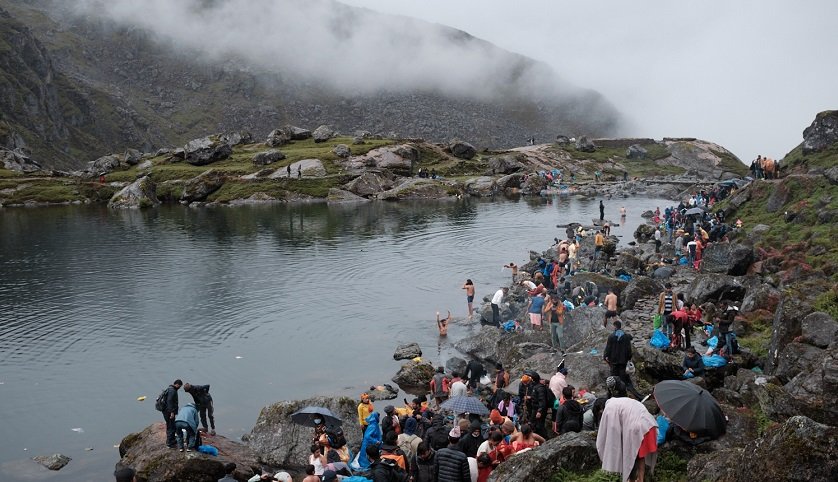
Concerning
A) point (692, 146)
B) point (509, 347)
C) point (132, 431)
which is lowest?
point (132, 431)

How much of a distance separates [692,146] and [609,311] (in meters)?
169

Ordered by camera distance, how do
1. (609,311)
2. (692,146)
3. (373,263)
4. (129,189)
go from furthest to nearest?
(692,146) → (129,189) → (373,263) → (609,311)

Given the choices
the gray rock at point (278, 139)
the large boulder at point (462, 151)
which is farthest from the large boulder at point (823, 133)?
the gray rock at point (278, 139)

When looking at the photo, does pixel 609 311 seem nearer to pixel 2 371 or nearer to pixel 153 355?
pixel 153 355

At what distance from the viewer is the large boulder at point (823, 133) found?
58.2 metres

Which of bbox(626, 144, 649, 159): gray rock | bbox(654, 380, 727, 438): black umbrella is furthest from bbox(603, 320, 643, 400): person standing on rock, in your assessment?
bbox(626, 144, 649, 159): gray rock

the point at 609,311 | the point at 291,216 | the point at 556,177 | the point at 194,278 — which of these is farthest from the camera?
the point at 556,177

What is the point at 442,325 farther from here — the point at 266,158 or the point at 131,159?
the point at 131,159

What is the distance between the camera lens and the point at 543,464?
580 inches

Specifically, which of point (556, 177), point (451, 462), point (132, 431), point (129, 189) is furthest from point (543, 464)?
point (556, 177)

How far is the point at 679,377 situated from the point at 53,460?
23.4 metres

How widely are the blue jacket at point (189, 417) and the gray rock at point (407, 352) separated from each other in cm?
1475

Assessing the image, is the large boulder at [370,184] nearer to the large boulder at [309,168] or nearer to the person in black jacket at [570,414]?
the large boulder at [309,168]

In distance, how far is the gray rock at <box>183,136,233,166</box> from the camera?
153875 millimetres
